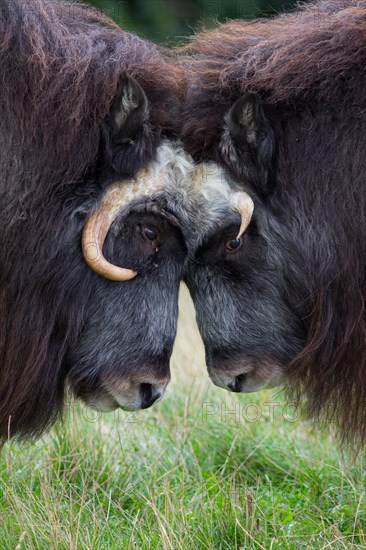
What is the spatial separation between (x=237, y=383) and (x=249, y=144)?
877 mm

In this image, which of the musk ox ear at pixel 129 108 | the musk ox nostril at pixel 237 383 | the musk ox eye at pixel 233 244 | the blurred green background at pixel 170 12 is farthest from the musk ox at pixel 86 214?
the blurred green background at pixel 170 12

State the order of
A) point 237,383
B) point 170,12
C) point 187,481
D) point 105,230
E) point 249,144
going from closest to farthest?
point 105,230 < point 249,144 < point 237,383 < point 187,481 < point 170,12

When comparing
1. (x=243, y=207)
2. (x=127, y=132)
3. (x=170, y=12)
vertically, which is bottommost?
(x=243, y=207)

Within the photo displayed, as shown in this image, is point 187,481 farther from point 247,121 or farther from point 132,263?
point 247,121

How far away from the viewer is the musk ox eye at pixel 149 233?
3.55 m

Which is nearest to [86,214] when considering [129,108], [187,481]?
[129,108]

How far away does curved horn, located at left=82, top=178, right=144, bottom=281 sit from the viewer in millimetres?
3445

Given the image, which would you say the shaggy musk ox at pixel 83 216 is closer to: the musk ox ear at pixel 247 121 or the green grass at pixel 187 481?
the musk ox ear at pixel 247 121

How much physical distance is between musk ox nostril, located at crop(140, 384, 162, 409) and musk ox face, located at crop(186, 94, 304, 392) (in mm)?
259

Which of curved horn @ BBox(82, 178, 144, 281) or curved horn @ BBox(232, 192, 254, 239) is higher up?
curved horn @ BBox(232, 192, 254, 239)

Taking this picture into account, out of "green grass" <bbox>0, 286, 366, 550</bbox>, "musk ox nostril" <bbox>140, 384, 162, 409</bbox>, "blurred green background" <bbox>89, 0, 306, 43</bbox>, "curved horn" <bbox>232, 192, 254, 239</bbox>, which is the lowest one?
"green grass" <bbox>0, 286, 366, 550</bbox>

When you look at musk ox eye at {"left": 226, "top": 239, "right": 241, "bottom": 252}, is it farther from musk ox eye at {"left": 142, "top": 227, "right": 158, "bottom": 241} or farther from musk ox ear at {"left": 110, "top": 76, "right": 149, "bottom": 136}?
musk ox ear at {"left": 110, "top": 76, "right": 149, "bottom": 136}

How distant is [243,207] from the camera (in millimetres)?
3555

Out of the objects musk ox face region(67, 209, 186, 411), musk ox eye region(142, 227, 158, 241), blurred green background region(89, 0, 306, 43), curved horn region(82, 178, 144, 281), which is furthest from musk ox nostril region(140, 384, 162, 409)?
blurred green background region(89, 0, 306, 43)
